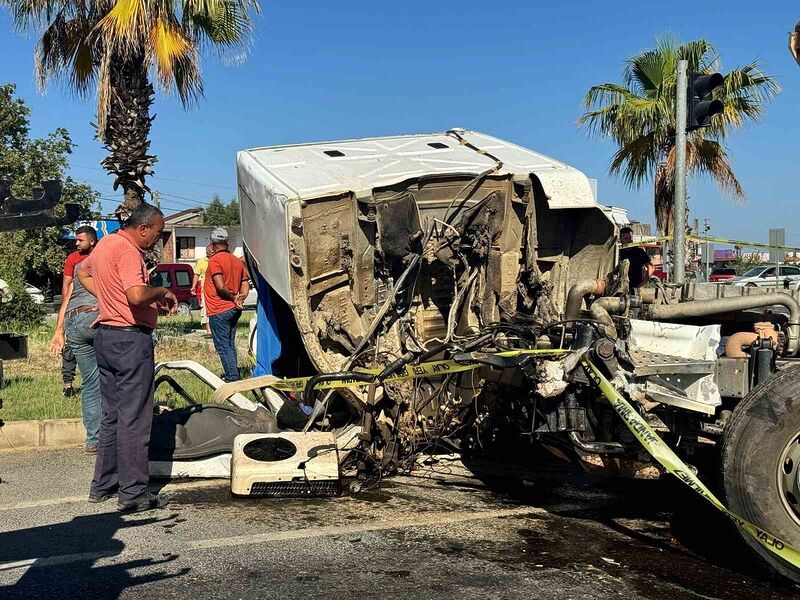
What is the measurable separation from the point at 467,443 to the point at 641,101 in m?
14.9

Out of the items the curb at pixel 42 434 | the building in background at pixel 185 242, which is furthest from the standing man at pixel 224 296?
the building in background at pixel 185 242

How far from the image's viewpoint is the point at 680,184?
7.83 meters

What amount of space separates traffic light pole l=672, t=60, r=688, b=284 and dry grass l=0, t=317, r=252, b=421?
4.67 m

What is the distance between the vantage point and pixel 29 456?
6617 millimetres

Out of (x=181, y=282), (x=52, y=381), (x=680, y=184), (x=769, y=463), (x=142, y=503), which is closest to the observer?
(x=769, y=463)

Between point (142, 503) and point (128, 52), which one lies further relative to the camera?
point (128, 52)

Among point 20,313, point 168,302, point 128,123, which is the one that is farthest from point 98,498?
point 20,313

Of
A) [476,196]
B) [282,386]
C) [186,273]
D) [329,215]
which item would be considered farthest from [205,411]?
[186,273]

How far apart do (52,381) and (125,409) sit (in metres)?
5.19

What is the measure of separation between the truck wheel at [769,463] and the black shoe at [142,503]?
3294 mm

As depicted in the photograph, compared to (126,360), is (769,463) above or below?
below

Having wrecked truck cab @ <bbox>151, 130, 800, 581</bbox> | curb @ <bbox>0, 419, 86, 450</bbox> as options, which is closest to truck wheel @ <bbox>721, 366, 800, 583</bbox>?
wrecked truck cab @ <bbox>151, 130, 800, 581</bbox>

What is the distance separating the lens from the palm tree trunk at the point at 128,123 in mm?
12461

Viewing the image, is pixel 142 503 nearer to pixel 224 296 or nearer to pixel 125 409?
pixel 125 409
